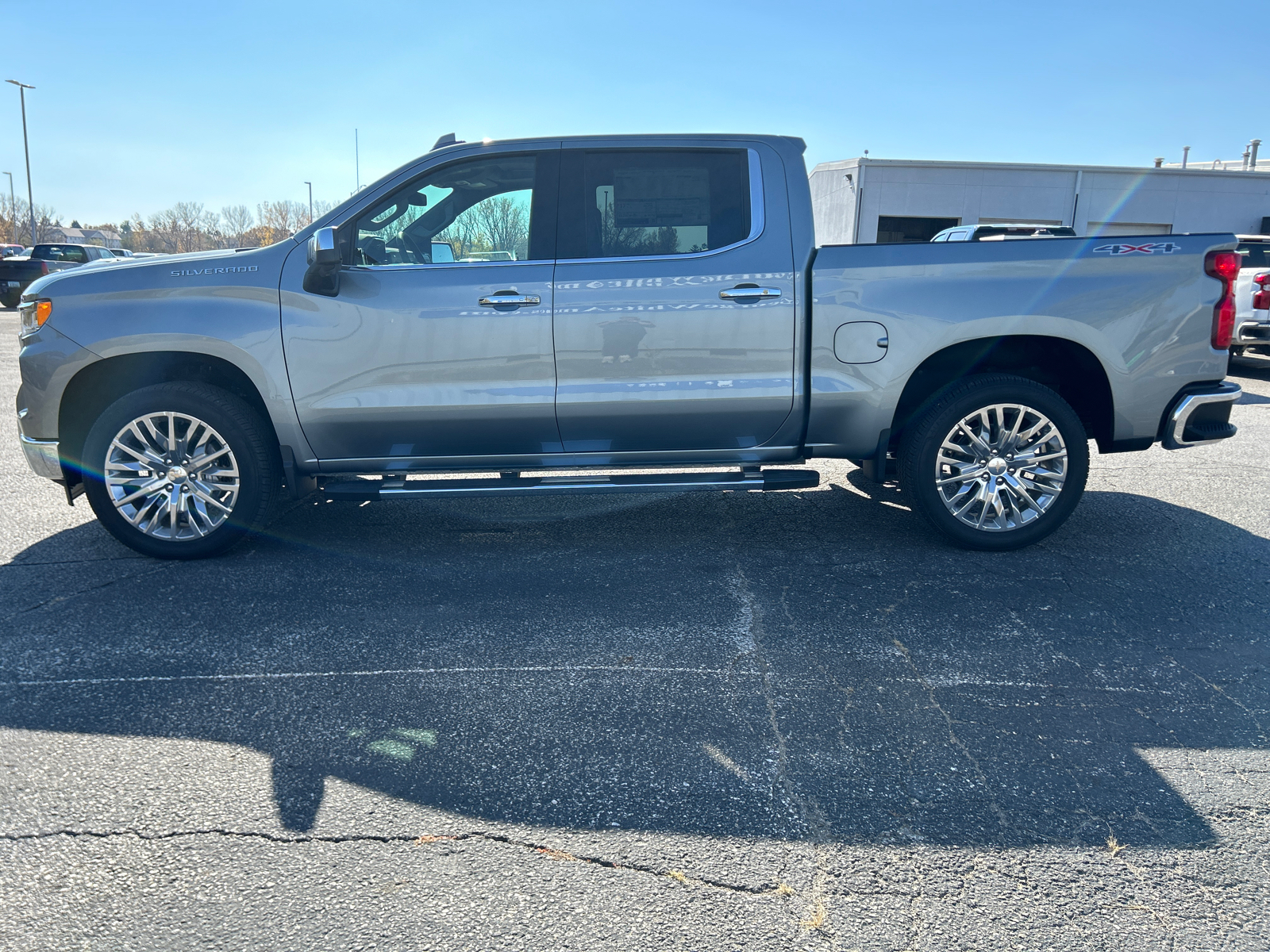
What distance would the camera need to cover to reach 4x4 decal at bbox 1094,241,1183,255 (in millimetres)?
4781

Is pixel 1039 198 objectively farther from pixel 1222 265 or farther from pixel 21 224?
pixel 21 224

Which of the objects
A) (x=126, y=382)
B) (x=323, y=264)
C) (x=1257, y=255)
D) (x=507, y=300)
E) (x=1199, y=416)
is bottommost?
(x=1199, y=416)

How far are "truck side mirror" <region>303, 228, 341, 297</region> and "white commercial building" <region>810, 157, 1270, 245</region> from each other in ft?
94.3

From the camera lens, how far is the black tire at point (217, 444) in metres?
4.82

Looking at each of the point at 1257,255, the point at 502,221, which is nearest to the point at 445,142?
the point at 502,221

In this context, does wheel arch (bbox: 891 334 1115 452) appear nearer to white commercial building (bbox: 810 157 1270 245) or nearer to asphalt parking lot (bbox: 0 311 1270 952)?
asphalt parking lot (bbox: 0 311 1270 952)

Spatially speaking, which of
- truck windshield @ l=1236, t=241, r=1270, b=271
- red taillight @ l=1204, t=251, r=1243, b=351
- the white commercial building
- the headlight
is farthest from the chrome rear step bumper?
the white commercial building

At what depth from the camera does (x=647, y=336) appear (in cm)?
477

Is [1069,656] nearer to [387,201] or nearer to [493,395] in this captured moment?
[493,395]

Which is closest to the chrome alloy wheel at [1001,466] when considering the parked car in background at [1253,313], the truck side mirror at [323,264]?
the truck side mirror at [323,264]

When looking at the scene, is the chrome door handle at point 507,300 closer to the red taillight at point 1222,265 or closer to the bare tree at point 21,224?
the red taillight at point 1222,265

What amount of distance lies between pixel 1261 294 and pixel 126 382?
506 inches

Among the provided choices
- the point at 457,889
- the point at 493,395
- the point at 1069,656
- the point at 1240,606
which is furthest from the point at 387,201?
the point at 1240,606

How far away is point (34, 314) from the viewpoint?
4.87m
